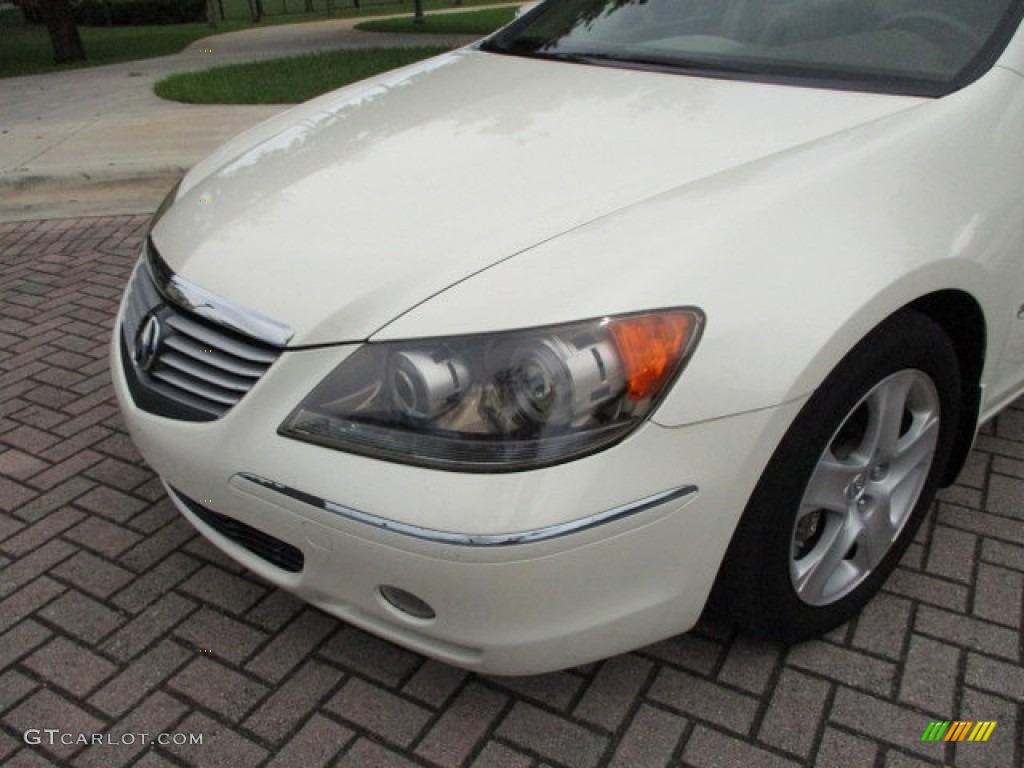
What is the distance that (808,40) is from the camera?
2.44 metres

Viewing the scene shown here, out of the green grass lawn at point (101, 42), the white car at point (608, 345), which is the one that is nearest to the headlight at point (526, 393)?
the white car at point (608, 345)

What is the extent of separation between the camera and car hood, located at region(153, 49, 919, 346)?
181 cm

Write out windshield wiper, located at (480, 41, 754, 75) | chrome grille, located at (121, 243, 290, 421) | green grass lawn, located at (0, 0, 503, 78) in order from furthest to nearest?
green grass lawn, located at (0, 0, 503, 78)
windshield wiper, located at (480, 41, 754, 75)
chrome grille, located at (121, 243, 290, 421)

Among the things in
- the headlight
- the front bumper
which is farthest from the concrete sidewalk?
the headlight

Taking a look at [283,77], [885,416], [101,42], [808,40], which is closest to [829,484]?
[885,416]

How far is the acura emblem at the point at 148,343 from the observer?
207 cm

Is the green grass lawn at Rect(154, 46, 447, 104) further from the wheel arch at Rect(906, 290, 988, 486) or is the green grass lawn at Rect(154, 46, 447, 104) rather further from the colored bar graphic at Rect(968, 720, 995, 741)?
the colored bar graphic at Rect(968, 720, 995, 741)

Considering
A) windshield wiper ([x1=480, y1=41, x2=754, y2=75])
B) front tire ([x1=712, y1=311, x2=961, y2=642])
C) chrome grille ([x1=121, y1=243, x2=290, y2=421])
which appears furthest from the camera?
windshield wiper ([x1=480, y1=41, x2=754, y2=75])

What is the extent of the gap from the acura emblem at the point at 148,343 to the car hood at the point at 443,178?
148 mm

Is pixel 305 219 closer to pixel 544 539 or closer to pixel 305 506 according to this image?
pixel 305 506

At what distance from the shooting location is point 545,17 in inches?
127

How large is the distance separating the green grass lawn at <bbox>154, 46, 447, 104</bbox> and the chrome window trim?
5456 millimetres

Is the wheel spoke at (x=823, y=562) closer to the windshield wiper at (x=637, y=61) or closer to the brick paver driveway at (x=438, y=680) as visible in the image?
the brick paver driveway at (x=438, y=680)

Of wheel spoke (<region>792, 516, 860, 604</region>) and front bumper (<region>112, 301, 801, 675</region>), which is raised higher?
front bumper (<region>112, 301, 801, 675</region>)
